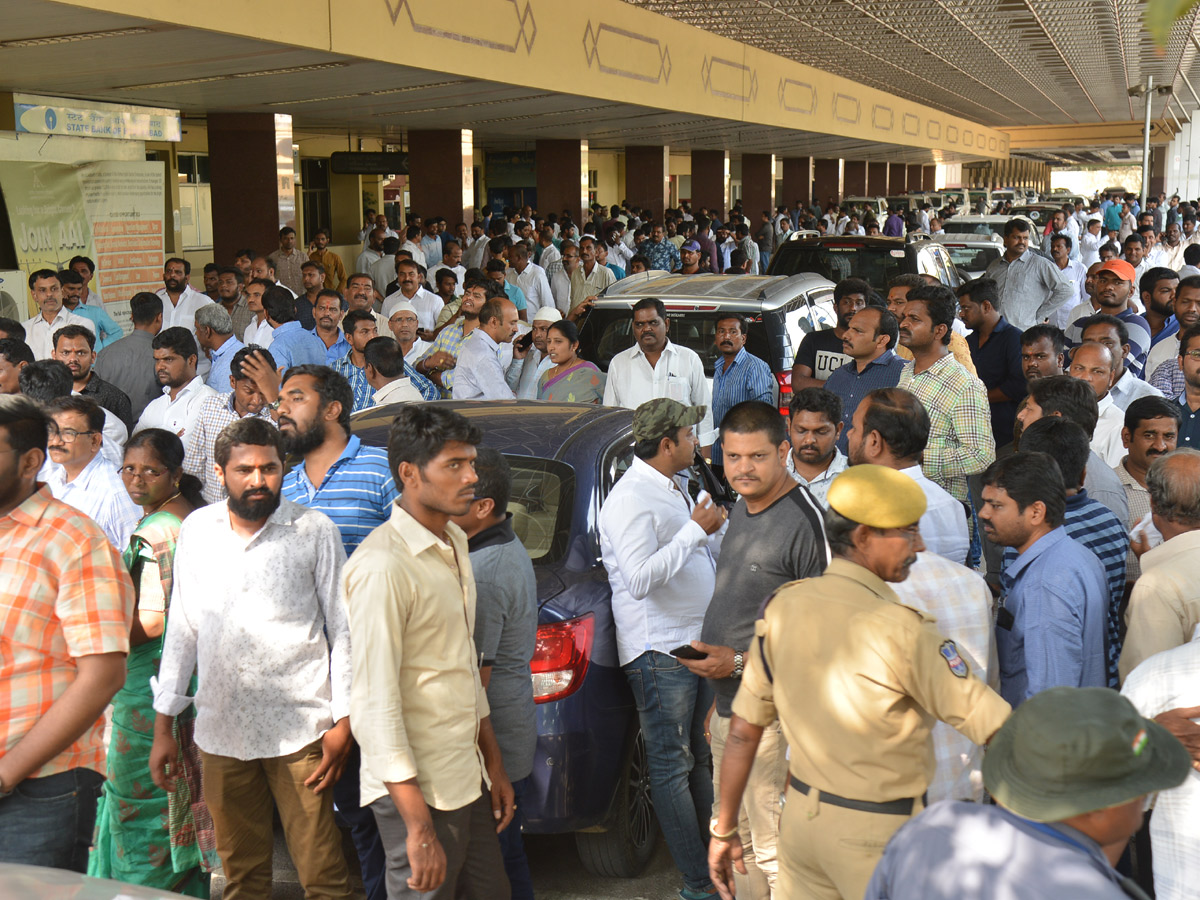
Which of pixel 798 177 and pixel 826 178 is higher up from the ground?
pixel 826 178

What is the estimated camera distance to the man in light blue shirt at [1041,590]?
364cm

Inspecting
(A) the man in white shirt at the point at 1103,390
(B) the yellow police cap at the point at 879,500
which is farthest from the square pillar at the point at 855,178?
(B) the yellow police cap at the point at 879,500

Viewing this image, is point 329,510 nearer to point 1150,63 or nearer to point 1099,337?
point 1099,337

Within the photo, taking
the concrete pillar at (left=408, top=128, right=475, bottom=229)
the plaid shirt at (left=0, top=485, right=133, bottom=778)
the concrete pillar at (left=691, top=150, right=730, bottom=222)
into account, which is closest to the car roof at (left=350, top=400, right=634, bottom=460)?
the plaid shirt at (left=0, top=485, right=133, bottom=778)

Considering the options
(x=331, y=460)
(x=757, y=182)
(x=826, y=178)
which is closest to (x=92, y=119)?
(x=331, y=460)

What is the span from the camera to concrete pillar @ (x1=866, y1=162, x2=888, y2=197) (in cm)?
5197

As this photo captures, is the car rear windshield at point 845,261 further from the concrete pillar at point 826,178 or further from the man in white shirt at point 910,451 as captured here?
the concrete pillar at point 826,178

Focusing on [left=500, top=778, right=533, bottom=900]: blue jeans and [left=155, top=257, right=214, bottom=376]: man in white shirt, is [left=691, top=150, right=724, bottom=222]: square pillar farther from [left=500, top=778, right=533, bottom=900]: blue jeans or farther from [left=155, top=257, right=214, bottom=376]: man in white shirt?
[left=500, top=778, right=533, bottom=900]: blue jeans

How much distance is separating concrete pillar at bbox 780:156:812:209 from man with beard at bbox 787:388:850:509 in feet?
122

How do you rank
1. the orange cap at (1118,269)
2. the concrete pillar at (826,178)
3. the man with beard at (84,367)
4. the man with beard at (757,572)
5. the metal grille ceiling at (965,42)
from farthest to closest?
the concrete pillar at (826,178) < the metal grille ceiling at (965,42) < the orange cap at (1118,269) < the man with beard at (84,367) < the man with beard at (757,572)

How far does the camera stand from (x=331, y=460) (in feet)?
15.2

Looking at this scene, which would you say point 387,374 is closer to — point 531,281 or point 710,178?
point 531,281

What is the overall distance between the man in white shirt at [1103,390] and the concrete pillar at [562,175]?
59.6 feet

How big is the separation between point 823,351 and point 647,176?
20969mm
